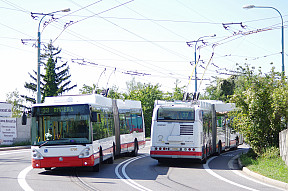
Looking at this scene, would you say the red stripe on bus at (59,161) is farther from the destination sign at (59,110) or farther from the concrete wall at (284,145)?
the concrete wall at (284,145)

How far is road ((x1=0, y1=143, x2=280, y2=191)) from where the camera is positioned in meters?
11.9

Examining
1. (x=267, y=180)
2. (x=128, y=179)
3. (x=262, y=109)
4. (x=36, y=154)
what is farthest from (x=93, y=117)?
(x=262, y=109)

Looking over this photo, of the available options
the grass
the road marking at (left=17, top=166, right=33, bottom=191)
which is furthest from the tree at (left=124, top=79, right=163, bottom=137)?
the road marking at (left=17, top=166, right=33, bottom=191)

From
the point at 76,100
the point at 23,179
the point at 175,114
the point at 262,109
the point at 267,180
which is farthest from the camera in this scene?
the point at 262,109

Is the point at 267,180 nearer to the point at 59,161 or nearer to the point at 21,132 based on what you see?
the point at 59,161

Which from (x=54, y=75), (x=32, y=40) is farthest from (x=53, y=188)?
(x=54, y=75)

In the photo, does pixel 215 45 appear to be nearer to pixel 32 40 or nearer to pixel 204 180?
pixel 32 40

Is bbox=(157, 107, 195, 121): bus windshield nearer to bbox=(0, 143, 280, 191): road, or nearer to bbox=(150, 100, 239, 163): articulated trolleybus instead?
bbox=(150, 100, 239, 163): articulated trolleybus


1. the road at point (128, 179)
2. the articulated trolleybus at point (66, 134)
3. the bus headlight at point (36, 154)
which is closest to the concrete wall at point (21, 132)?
the road at point (128, 179)

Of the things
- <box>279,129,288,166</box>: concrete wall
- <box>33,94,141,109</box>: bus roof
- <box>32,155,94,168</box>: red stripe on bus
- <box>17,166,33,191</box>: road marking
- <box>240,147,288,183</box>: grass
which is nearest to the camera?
<box>17,166,33,191</box>: road marking

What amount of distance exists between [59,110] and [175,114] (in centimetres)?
577

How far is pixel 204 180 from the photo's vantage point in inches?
541

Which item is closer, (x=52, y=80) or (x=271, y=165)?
(x=271, y=165)

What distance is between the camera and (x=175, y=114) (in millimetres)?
18453
